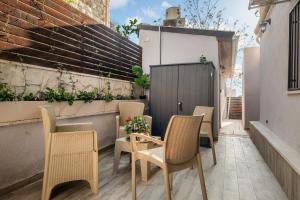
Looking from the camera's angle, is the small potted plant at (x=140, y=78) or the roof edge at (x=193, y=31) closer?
the roof edge at (x=193, y=31)

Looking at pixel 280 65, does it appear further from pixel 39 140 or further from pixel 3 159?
pixel 3 159

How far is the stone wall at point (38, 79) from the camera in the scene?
2781 millimetres

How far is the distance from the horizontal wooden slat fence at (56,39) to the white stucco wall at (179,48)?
4.14 ft

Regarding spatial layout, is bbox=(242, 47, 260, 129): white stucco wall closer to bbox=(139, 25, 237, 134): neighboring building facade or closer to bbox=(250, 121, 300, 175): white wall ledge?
bbox=(139, 25, 237, 134): neighboring building facade

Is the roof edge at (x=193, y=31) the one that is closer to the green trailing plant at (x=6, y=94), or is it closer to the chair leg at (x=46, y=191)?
the green trailing plant at (x=6, y=94)

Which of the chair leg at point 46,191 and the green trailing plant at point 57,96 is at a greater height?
the green trailing plant at point 57,96

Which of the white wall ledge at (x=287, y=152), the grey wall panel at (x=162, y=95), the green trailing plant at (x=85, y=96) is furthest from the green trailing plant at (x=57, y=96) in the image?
the white wall ledge at (x=287, y=152)

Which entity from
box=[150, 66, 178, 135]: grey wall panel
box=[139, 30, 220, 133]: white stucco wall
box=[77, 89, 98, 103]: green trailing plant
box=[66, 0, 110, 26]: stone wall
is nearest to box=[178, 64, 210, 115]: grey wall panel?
box=[150, 66, 178, 135]: grey wall panel

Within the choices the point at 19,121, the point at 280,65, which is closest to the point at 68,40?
the point at 19,121

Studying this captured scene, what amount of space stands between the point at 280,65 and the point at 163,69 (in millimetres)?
2593

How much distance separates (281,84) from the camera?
3.76 meters

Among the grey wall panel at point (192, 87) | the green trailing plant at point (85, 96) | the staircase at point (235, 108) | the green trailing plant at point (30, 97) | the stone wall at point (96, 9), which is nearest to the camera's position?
the green trailing plant at point (30, 97)

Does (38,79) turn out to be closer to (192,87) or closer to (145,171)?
(145,171)

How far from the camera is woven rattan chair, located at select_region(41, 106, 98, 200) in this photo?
239cm
